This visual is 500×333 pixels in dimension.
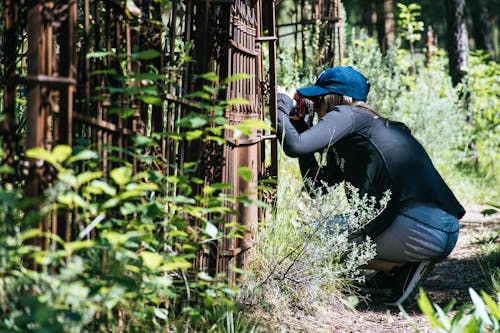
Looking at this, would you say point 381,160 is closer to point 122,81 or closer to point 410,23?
point 122,81

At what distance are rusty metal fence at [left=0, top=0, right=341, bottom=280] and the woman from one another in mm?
337

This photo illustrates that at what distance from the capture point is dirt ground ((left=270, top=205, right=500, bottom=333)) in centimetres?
342

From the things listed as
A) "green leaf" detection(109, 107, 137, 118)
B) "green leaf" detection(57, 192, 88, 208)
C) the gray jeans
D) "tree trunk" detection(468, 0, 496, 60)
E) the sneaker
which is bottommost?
the sneaker

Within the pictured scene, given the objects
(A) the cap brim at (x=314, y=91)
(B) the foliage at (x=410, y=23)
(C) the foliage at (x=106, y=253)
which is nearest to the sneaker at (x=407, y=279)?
(A) the cap brim at (x=314, y=91)

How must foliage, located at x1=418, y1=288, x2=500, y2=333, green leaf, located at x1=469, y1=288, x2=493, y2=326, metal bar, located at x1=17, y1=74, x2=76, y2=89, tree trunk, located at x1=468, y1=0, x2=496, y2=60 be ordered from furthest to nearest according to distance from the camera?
tree trunk, located at x1=468, y1=0, x2=496, y2=60 < green leaf, located at x1=469, y1=288, x2=493, y2=326 < foliage, located at x1=418, y1=288, x2=500, y2=333 < metal bar, located at x1=17, y1=74, x2=76, y2=89

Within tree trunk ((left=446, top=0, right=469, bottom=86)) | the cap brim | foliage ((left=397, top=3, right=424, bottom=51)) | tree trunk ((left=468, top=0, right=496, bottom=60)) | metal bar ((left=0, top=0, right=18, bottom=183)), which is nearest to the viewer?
metal bar ((left=0, top=0, right=18, bottom=183))

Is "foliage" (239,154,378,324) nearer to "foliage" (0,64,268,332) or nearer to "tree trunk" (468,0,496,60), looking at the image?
"foliage" (0,64,268,332)

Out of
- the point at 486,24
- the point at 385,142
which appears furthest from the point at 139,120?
the point at 486,24

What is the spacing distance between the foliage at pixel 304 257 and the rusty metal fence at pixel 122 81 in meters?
0.15

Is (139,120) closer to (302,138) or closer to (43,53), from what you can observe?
(43,53)

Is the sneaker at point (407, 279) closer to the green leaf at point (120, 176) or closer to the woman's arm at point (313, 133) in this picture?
the woman's arm at point (313, 133)

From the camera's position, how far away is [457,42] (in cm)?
946

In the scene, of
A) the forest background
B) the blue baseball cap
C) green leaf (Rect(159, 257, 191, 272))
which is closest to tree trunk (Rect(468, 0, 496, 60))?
the forest background

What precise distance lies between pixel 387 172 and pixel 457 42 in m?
6.17
